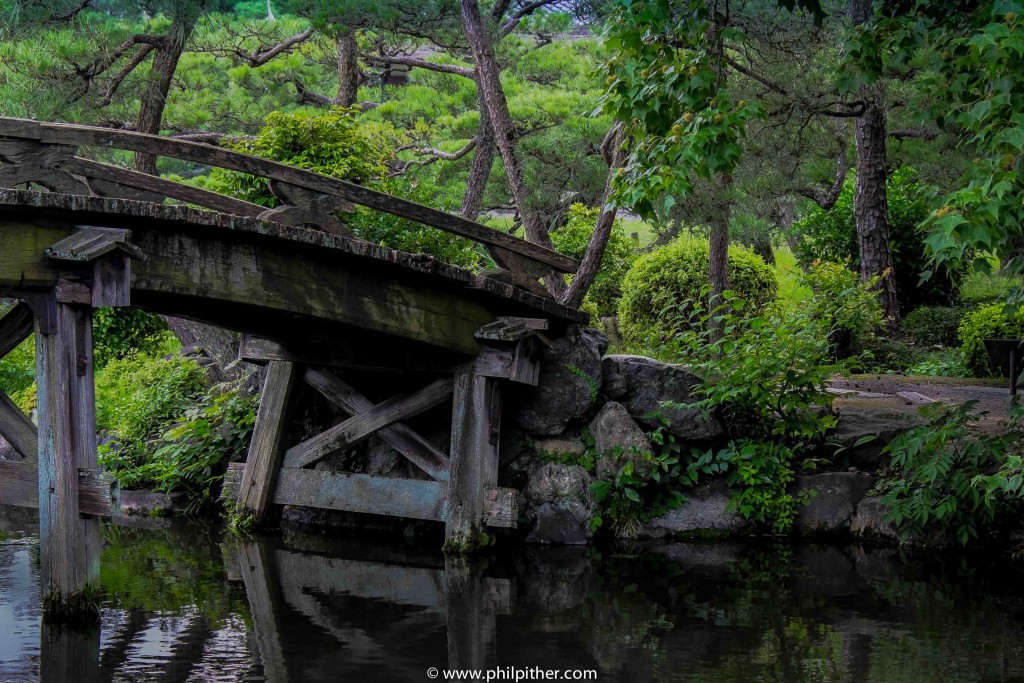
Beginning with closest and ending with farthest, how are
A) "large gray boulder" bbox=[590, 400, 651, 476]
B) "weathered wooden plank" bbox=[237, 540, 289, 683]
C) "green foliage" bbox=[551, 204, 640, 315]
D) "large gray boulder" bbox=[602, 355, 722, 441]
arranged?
"weathered wooden plank" bbox=[237, 540, 289, 683], "large gray boulder" bbox=[590, 400, 651, 476], "large gray boulder" bbox=[602, 355, 722, 441], "green foliage" bbox=[551, 204, 640, 315]

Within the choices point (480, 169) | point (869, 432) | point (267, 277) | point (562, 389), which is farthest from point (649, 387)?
point (480, 169)

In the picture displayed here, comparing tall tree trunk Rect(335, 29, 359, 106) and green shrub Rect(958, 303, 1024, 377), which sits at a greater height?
tall tree trunk Rect(335, 29, 359, 106)

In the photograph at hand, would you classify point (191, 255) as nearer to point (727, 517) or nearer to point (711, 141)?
Answer: point (711, 141)

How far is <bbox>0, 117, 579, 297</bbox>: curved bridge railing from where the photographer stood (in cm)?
630

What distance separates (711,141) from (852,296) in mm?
6913

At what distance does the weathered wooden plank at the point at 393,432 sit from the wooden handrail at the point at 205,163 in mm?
1623

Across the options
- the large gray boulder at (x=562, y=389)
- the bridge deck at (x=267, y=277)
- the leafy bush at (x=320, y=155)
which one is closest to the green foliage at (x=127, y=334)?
the leafy bush at (x=320, y=155)

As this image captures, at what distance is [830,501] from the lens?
910cm

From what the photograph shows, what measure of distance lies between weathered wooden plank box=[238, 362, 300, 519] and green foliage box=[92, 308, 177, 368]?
547cm

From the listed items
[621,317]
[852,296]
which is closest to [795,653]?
[852,296]

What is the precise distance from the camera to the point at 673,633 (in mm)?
6371

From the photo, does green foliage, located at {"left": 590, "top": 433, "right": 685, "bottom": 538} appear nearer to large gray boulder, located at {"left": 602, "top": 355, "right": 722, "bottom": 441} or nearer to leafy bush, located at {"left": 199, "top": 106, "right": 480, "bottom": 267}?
large gray boulder, located at {"left": 602, "top": 355, "right": 722, "bottom": 441}

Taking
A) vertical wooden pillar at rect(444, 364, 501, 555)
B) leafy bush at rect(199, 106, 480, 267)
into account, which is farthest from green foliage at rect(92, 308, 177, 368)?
vertical wooden pillar at rect(444, 364, 501, 555)

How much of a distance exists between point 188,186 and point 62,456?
1882 millimetres
